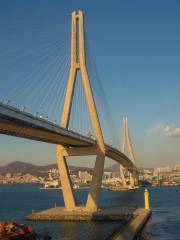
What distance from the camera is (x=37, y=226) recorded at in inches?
1394

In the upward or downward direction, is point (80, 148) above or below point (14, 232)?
above

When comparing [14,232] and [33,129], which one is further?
[33,129]

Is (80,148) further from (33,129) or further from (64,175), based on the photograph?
(33,129)

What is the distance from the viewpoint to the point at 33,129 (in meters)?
29.9

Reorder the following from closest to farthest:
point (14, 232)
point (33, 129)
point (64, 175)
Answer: point (14, 232) < point (33, 129) < point (64, 175)

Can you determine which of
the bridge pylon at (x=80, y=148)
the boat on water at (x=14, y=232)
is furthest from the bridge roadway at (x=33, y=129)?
the boat on water at (x=14, y=232)

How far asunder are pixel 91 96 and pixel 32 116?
12.1 m

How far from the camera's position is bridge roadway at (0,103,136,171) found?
2453cm

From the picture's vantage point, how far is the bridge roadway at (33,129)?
80.5 feet

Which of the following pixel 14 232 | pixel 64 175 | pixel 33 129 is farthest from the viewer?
pixel 64 175

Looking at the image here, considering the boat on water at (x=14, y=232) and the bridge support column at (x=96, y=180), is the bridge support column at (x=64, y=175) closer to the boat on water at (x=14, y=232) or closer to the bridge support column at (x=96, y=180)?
the bridge support column at (x=96, y=180)

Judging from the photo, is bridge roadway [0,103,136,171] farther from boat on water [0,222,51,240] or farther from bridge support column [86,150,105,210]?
boat on water [0,222,51,240]

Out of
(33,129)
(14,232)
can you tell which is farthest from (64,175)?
(14,232)

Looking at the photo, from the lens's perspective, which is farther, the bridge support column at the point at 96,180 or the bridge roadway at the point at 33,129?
the bridge support column at the point at 96,180
